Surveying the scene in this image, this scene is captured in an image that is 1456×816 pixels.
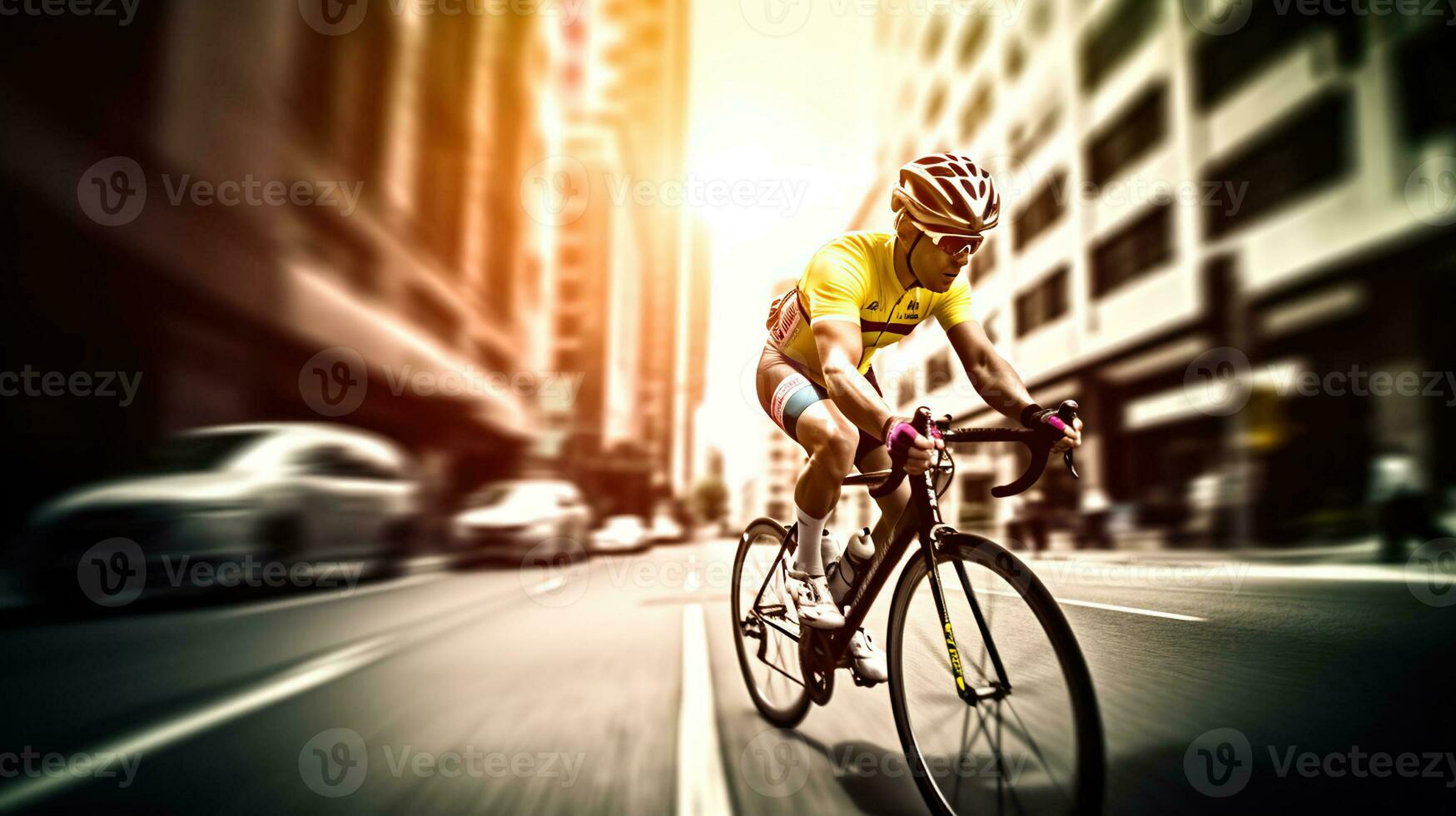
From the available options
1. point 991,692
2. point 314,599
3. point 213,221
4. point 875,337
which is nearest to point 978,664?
point 991,692

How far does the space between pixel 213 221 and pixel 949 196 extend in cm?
1493

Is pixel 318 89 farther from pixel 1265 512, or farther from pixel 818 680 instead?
pixel 1265 512

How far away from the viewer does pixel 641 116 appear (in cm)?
11062

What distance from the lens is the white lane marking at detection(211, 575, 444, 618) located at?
21.6ft

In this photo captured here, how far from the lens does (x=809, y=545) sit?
3.08m

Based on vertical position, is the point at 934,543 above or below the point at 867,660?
above

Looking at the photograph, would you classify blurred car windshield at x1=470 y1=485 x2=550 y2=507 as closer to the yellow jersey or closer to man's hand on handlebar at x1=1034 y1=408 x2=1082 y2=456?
the yellow jersey

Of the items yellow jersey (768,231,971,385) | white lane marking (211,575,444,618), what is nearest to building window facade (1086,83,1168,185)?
white lane marking (211,575,444,618)

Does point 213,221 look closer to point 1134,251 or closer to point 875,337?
point 875,337

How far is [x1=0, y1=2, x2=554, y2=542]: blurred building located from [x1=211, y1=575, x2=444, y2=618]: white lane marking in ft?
20.3

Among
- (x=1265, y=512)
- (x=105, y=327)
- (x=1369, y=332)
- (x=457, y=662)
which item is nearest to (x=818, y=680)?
(x=457, y=662)

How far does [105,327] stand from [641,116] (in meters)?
107

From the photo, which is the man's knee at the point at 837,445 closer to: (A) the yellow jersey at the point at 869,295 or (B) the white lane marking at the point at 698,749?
(A) the yellow jersey at the point at 869,295

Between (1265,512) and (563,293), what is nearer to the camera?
(1265,512)
